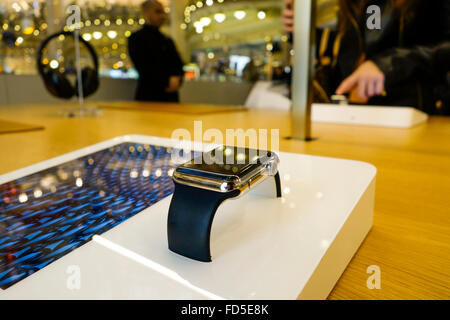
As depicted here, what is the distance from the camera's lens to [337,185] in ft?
0.98

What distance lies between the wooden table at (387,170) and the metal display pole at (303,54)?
8 centimetres

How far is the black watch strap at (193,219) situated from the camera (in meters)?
0.18

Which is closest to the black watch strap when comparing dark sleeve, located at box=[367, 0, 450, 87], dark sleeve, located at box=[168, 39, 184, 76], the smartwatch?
the smartwatch

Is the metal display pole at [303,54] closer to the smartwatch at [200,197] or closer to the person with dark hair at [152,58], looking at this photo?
the smartwatch at [200,197]

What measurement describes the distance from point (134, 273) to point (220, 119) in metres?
0.89

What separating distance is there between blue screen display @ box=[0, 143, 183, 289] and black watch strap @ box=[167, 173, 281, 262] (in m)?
0.07

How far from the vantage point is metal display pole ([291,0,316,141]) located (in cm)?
57

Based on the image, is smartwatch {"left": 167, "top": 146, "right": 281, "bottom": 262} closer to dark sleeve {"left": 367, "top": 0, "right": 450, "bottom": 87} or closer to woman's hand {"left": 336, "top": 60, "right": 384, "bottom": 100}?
woman's hand {"left": 336, "top": 60, "right": 384, "bottom": 100}

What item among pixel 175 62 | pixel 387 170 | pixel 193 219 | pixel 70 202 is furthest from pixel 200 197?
pixel 175 62

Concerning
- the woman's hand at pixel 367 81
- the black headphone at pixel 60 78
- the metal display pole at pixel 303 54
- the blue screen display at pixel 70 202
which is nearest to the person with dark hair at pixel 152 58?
the black headphone at pixel 60 78

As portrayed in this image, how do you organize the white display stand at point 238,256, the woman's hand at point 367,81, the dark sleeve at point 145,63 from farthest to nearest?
the dark sleeve at point 145,63 < the woman's hand at point 367,81 < the white display stand at point 238,256

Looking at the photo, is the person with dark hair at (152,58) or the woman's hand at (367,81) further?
the person with dark hair at (152,58)
